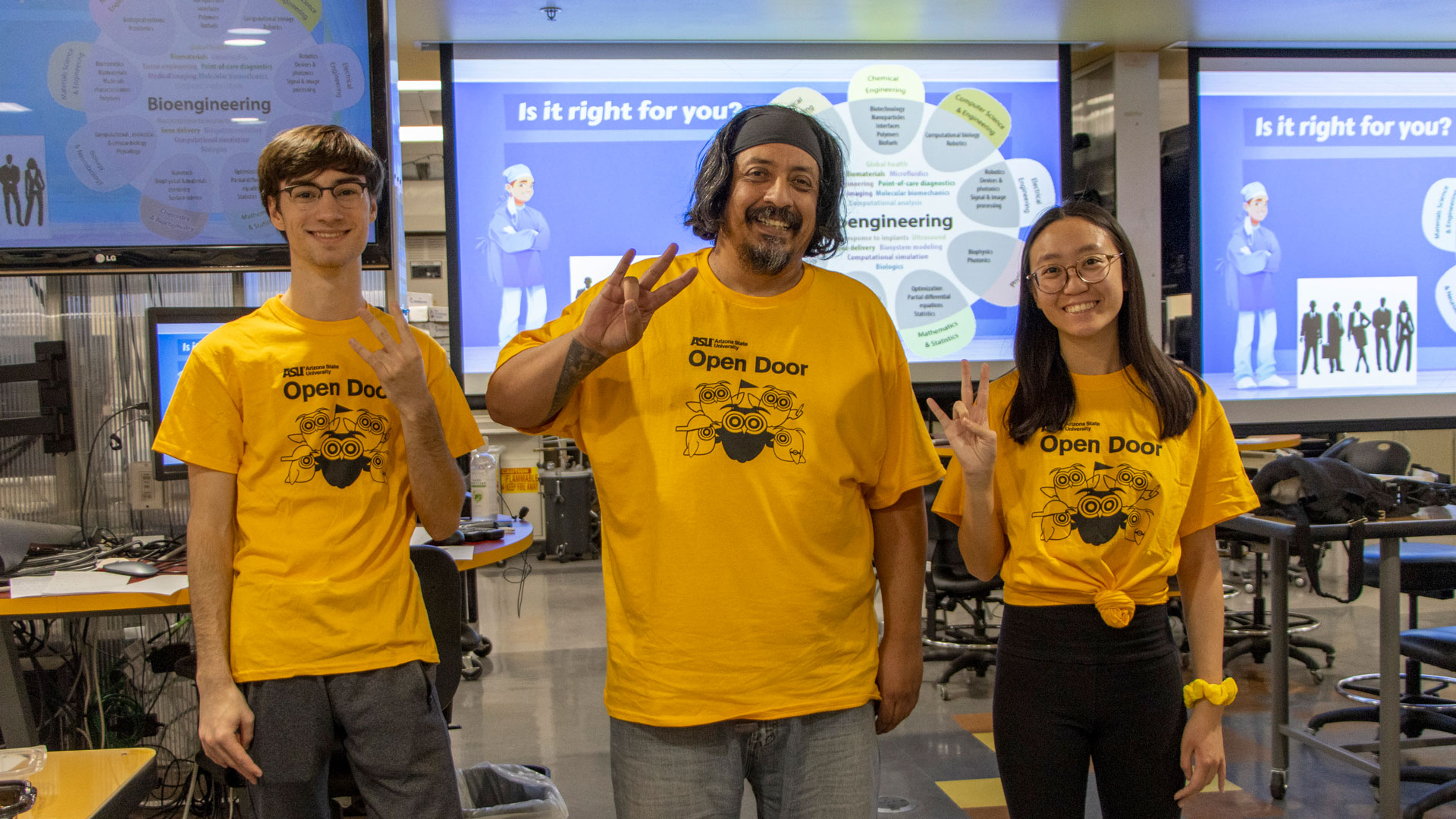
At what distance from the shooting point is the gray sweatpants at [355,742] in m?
1.50

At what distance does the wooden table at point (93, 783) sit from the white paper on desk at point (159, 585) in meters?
0.83

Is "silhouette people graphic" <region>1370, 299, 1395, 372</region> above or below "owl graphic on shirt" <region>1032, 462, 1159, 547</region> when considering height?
above

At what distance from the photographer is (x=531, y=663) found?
463 centimetres

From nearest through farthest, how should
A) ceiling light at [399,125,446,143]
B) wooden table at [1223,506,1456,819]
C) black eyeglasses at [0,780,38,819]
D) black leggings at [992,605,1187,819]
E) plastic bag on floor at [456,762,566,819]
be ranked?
black eyeglasses at [0,780,38,819], black leggings at [992,605,1187,819], plastic bag on floor at [456,762,566,819], wooden table at [1223,506,1456,819], ceiling light at [399,125,446,143]

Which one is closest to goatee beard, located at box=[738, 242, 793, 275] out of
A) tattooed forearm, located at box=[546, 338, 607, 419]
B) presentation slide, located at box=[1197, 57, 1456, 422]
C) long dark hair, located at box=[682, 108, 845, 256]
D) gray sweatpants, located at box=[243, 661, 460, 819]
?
long dark hair, located at box=[682, 108, 845, 256]

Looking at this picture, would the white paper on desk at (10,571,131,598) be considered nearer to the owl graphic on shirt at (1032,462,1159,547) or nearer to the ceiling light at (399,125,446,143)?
the owl graphic on shirt at (1032,462,1159,547)

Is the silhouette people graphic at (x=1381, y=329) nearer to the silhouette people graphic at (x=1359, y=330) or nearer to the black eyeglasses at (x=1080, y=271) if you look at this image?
the silhouette people graphic at (x=1359, y=330)

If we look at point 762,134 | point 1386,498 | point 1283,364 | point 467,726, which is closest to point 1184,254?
point 1283,364

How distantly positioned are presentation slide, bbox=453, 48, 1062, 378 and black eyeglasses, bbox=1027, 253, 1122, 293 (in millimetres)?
2027

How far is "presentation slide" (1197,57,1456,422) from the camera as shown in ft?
13.0

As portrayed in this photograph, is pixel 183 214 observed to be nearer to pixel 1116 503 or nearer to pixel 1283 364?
pixel 1116 503

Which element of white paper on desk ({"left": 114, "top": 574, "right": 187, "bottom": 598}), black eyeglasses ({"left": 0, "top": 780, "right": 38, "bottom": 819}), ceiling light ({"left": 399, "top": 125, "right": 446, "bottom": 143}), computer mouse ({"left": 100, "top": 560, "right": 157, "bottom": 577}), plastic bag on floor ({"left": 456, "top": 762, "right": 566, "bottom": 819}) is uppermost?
ceiling light ({"left": 399, "top": 125, "right": 446, "bottom": 143})

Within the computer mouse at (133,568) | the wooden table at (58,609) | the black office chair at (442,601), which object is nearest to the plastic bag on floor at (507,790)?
the black office chair at (442,601)

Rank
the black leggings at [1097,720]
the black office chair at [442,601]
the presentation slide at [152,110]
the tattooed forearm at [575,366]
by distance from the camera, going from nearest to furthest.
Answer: the tattooed forearm at [575,366], the black leggings at [1097,720], the black office chair at [442,601], the presentation slide at [152,110]
